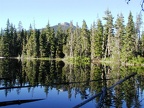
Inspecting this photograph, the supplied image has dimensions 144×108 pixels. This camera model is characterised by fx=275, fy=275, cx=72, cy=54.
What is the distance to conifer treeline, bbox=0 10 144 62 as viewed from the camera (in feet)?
278

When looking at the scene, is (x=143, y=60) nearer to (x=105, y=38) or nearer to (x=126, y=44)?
(x=126, y=44)

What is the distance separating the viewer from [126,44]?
262 feet

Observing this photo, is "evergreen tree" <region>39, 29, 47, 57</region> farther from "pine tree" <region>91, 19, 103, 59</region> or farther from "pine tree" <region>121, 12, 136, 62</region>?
"pine tree" <region>121, 12, 136, 62</region>

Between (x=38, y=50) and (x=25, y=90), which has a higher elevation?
(x=38, y=50)

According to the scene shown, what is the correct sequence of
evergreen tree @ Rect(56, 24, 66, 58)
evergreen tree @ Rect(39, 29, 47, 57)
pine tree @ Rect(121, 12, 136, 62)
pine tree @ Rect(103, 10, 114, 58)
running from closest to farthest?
pine tree @ Rect(121, 12, 136, 62), pine tree @ Rect(103, 10, 114, 58), evergreen tree @ Rect(56, 24, 66, 58), evergreen tree @ Rect(39, 29, 47, 57)

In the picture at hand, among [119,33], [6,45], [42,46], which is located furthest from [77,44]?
[6,45]

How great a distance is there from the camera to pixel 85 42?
342 ft

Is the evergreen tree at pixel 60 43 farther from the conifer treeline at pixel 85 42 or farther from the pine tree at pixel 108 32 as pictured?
the pine tree at pixel 108 32

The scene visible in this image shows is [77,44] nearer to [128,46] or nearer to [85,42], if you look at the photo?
[85,42]

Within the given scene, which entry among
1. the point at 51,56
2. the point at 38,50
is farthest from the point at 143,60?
the point at 38,50

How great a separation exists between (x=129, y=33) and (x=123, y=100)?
6553 centimetres

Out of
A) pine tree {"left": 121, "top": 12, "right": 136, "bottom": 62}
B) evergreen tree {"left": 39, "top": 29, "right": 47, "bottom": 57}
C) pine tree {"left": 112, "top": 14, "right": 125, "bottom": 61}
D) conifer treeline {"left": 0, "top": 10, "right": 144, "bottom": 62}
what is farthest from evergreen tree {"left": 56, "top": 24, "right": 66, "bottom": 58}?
pine tree {"left": 121, "top": 12, "right": 136, "bottom": 62}

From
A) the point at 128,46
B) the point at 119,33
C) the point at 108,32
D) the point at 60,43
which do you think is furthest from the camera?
the point at 60,43

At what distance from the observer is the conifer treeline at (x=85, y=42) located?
8488cm
